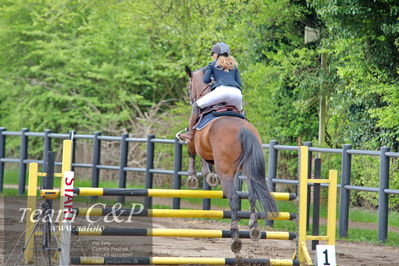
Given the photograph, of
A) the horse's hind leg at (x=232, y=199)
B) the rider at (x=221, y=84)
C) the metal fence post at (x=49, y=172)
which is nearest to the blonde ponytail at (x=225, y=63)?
the rider at (x=221, y=84)

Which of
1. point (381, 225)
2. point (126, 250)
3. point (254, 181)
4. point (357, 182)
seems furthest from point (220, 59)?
point (357, 182)

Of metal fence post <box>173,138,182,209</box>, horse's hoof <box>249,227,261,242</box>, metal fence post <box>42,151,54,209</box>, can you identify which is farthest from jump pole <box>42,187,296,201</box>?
metal fence post <box>173,138,182,209</box>

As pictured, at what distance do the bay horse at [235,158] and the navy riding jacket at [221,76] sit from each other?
183 millimetres

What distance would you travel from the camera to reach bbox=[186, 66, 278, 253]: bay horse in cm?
1034

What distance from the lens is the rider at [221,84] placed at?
11398mm

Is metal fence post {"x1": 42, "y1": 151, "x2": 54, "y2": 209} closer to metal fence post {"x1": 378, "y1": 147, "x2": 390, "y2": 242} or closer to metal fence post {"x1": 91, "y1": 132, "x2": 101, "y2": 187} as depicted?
metal fence post {"x1": 378, "y1": 147, "x2": 390, "y2": 242}

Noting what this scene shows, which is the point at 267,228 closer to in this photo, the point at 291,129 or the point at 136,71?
the point at 291,129

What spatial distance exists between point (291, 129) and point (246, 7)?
3.46 meters

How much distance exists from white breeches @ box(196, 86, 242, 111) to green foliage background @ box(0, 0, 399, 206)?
7.05 metres

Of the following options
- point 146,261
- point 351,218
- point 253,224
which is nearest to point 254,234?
point 253,224

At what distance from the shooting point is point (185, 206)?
2117 cm

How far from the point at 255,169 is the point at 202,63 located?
1527cm

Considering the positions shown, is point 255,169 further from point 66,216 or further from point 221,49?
point 66,216

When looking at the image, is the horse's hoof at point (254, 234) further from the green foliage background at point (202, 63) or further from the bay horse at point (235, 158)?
the green foliage background at point (202, 63)
